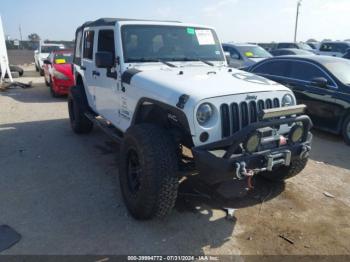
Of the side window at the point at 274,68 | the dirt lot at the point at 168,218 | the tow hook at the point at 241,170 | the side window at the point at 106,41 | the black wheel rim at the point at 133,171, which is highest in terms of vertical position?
the side window at the point at 106,41

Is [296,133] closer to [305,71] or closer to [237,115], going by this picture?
[237,115]

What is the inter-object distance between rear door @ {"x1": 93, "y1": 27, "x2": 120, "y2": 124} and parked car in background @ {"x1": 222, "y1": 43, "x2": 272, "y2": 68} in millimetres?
8032

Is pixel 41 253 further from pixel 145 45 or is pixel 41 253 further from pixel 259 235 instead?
pixel 145 45

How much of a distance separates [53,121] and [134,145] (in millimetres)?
5234

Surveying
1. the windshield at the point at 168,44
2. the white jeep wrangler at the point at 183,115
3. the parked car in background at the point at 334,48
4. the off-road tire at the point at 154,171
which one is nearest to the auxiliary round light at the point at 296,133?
the white jeep wrangler at the point at 183,115

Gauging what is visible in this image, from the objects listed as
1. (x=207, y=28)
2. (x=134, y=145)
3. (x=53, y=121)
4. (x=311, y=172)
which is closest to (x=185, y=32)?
(x=207, y=28)

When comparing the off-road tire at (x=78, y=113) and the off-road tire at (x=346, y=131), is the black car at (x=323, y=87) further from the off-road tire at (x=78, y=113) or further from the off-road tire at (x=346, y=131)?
the off-road tire at (x=78, y=113)

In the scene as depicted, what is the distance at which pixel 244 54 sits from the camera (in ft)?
42.4

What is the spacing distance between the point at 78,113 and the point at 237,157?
4239 mm

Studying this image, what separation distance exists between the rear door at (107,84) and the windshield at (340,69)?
4355 millimetres

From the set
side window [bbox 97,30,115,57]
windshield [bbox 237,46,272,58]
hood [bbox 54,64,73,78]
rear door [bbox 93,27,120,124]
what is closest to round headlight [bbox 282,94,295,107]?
rear door [bbox 93,27,120,124]

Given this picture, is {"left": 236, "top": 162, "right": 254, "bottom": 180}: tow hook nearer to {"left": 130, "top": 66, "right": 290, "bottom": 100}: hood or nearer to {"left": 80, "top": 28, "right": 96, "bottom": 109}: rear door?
{"left": 130, "top": 66, "right": 290, "bottom": 100}: hood

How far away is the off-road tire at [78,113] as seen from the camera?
6.50m

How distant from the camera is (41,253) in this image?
125 inches
